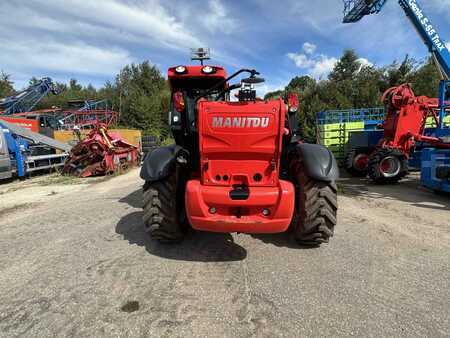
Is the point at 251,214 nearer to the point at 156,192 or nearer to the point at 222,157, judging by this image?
the point at 222,157

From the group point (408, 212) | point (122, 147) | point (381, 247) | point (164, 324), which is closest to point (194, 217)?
point (164, 324)

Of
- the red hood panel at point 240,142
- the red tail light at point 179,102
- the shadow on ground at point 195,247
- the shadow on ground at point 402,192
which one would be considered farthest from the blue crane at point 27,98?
the red hood panel at point 240,142

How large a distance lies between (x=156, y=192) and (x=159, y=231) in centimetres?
41

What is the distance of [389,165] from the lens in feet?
22.7

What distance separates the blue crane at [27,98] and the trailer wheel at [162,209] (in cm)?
2239

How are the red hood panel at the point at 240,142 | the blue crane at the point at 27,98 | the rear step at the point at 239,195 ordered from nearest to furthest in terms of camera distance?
the rear step at the point at 239,195 < the red hood panel at the point at 240,142 < the blue crane at the point at 27,98

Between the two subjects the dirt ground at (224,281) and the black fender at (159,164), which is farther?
the black fender at (159,164)

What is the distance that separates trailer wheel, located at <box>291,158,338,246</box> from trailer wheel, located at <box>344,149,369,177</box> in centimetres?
562

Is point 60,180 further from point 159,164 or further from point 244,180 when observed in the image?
point 244,180

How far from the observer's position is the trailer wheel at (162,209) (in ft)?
10.2

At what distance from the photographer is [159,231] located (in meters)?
3.14

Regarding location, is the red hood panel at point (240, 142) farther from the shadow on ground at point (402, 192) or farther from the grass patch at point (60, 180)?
the grass patch at point (60, 180)

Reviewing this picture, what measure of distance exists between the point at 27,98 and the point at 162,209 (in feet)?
77.7

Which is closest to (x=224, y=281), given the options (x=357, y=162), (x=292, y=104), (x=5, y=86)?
(x=292, y=104)
